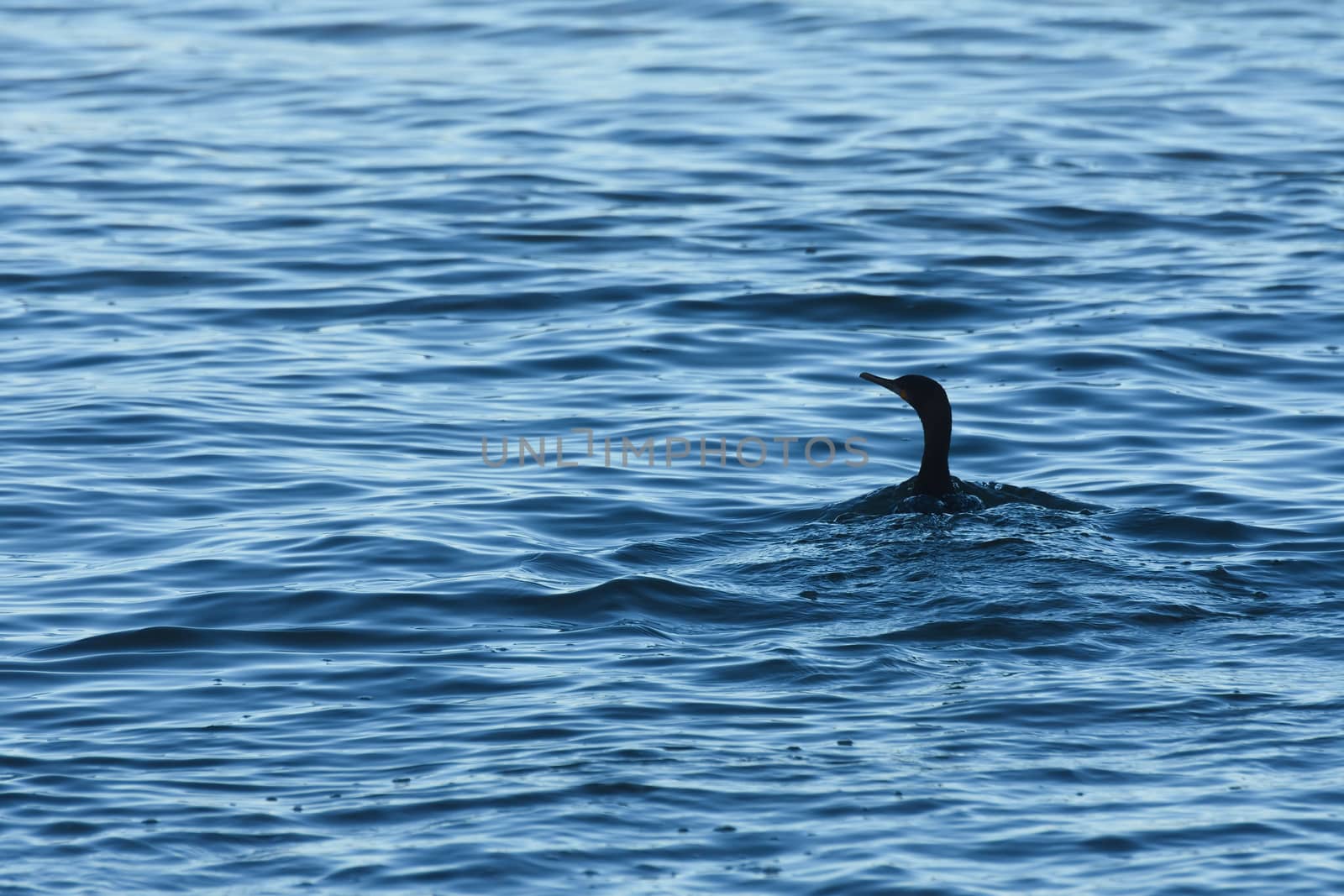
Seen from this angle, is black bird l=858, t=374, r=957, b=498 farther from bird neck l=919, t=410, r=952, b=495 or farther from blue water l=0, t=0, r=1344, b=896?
blue water l=0, t=0, r=1344, b=896

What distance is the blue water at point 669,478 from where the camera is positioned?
6551mm

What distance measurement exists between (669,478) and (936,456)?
173 centimetres

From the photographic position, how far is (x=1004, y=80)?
22.9m

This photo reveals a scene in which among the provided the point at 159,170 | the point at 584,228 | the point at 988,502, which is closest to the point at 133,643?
the point at 988,502

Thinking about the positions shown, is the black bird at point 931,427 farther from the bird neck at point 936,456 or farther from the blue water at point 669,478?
the blue water at point 669,478

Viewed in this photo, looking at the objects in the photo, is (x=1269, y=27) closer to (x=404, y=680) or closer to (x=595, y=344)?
(x=595, y=344)

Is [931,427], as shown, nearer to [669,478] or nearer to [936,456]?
[936,456]

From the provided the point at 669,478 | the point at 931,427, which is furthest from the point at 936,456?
the point at 669,478

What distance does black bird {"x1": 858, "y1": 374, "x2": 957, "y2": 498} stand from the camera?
32.8 feet

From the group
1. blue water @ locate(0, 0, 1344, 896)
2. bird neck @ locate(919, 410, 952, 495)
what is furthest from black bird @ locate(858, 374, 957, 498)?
blue water @ locate(0, 0, 1344, 896)

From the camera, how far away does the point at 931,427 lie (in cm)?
1020

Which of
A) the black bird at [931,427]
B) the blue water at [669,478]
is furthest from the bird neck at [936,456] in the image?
the blue water at [669,478]

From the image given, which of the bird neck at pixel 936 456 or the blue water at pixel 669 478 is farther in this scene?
the bird neck at pixel 936 456

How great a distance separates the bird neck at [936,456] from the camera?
998cm
